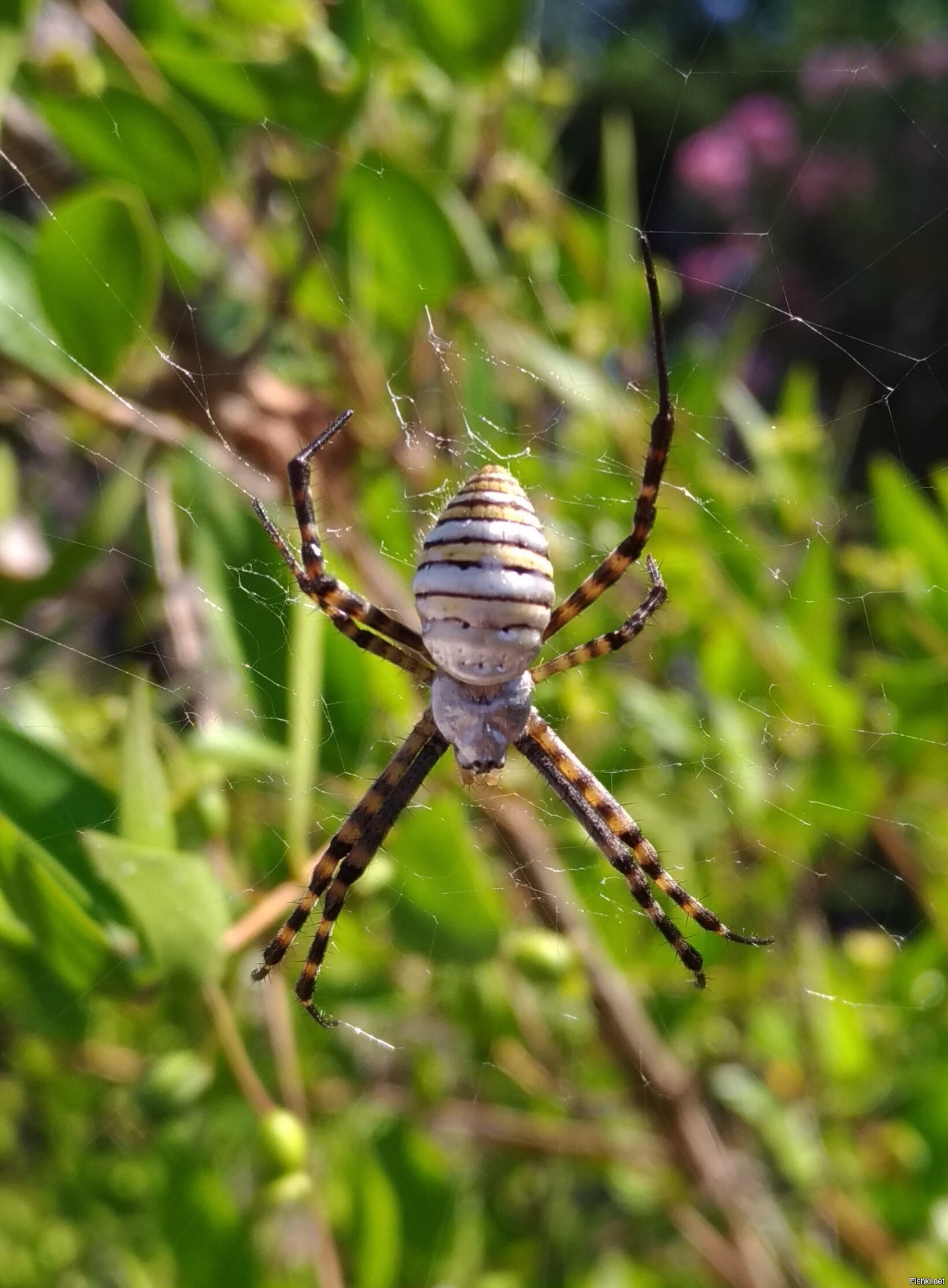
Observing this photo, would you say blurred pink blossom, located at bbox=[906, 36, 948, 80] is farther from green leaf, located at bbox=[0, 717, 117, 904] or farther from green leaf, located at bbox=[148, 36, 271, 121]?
green leaf, located at bbox=[0, 717, 117, 904]

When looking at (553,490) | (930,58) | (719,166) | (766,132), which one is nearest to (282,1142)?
(553,490)

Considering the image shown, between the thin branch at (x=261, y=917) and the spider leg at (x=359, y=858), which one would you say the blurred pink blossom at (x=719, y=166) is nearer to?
the spider leg at (x=359, y=858)

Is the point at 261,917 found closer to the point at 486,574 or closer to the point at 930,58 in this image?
the point at 486,574

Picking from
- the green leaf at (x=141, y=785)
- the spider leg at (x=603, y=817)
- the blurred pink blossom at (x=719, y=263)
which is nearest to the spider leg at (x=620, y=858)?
the spider leg at (x=603, y=817)

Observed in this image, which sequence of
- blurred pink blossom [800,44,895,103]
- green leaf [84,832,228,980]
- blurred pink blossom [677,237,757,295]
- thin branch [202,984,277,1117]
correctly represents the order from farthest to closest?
blurred pink blossom [800,44,895,103]
blurred pink blossom [677,237,757,295]
thin branch [202,984,277,1117]
green leaf [84,832,228,980]

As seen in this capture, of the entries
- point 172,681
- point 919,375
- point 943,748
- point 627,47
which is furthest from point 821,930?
point 627,47

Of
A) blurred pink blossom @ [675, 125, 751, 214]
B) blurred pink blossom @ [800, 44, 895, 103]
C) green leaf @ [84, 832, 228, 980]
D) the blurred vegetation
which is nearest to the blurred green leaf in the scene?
the blurred vegetation

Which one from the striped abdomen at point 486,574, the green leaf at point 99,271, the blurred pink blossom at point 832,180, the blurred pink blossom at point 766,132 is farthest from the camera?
the blurred pink blossom at point 832,180
